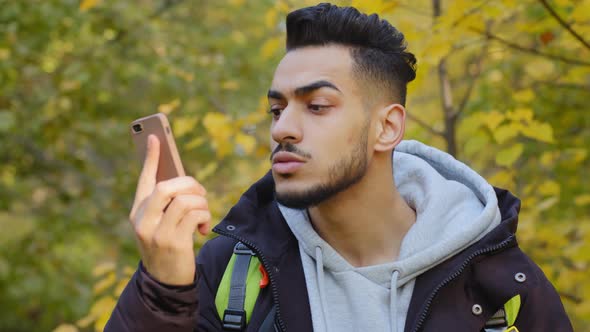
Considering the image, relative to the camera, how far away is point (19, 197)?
7270mm

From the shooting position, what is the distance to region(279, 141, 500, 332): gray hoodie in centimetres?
263

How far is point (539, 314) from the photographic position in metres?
2.60

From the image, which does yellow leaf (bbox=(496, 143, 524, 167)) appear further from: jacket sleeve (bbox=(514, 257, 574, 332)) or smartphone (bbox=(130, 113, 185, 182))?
smartphone (bbox=(130, 113, 185, 182))

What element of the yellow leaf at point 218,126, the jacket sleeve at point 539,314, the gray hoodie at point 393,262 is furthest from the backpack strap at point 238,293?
the yellow leaf at point 218,126

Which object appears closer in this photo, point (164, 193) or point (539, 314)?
point (164, 193)

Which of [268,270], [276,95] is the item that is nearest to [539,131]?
[276,95]

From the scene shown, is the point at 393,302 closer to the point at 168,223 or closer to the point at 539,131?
the point at 168,223

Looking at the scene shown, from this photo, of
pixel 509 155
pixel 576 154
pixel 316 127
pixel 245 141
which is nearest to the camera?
pixel 316 127

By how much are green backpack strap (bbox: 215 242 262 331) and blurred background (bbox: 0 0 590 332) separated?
1326 millimetres

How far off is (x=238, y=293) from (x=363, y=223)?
0.60 m

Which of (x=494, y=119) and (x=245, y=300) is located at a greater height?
(x=494, y=119)

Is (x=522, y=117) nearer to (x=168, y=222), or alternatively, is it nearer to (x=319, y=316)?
(x=319, y=316)

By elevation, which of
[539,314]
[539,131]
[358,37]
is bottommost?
[539,314]

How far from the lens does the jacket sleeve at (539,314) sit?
2588 millimetres
